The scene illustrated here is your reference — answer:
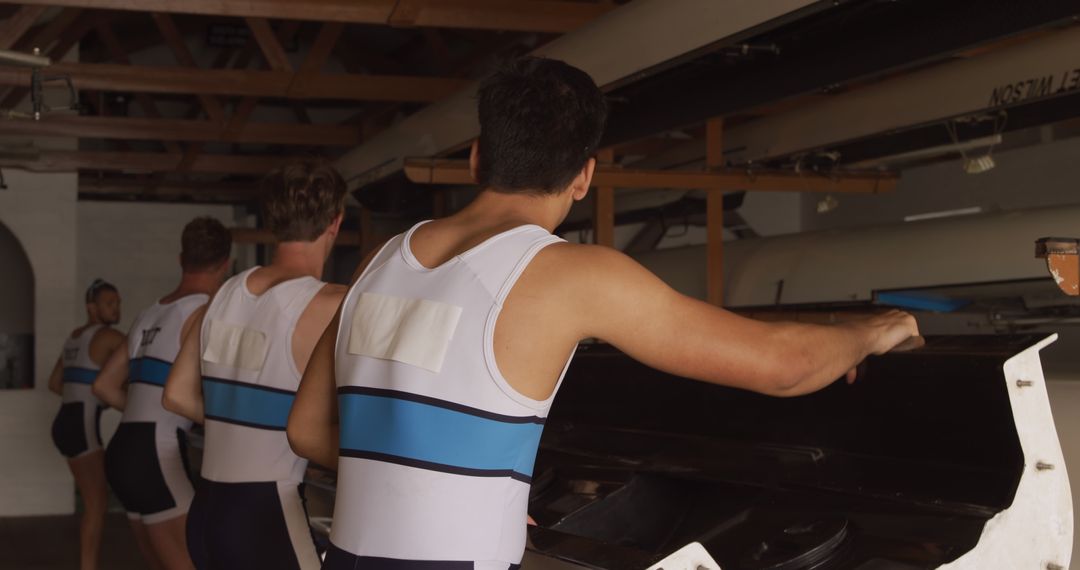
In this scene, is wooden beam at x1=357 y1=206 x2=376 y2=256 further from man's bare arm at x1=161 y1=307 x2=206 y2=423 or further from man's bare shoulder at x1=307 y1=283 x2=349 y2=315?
man's bare shoulder at x1=307 y1=283 x2=349 y2=315

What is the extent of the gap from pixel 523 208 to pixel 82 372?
17.4ft

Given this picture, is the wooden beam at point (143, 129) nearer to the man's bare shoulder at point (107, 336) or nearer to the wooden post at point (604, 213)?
the man's bare shoulder at point (107, 336)

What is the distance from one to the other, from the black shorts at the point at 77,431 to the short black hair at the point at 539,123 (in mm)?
4908

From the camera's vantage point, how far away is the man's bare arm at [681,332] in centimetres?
148

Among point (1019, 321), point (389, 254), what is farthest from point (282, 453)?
point (1019, 321)

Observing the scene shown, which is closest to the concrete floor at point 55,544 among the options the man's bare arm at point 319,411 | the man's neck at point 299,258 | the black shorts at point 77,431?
the black shorts at point 77,431

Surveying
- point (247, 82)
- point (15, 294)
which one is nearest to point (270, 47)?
point (247, 82)

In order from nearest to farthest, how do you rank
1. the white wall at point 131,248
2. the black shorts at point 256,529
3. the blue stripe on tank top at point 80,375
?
the black shorts at point 256,529, the blue stripe on tank top at point 80,375, the white wall at point 131,248

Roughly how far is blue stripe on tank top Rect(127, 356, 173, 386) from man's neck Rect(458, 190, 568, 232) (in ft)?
8.72

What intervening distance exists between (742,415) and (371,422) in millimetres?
1183

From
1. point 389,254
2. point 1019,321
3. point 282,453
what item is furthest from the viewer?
point 1019,321

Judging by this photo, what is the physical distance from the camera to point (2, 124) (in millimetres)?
8250

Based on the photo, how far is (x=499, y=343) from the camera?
1495 millimetres

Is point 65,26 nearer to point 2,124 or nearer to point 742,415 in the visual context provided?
point 2,124
